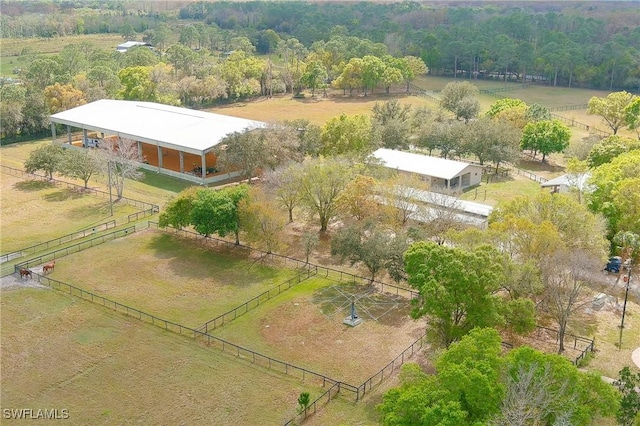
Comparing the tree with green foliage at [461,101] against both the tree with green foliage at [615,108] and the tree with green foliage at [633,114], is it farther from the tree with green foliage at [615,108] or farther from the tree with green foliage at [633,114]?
the tree with green foliage at [633,114]

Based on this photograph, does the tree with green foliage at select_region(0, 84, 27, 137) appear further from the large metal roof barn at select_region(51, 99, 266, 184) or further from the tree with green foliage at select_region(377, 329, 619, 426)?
the tree with green foliage at select_region(377, 329, 619, 426)

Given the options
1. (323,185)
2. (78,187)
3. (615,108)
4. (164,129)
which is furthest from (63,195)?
(615,108)

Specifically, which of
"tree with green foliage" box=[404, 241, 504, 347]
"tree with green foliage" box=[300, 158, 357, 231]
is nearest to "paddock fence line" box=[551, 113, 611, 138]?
"tree with green foliage" box=[300, 158, 357, 231]

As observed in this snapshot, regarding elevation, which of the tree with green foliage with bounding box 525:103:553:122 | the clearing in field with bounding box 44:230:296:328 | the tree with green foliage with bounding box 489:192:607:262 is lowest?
the clearing in field with bounding box 44:230:296:328

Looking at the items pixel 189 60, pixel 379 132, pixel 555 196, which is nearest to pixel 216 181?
pixel 379 132

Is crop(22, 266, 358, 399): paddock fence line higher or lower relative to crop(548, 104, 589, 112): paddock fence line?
lower

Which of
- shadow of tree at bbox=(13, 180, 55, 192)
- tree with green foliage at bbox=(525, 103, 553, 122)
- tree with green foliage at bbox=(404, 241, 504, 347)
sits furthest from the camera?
tree with green foliage at bbox=(525, 103, 553, 122)

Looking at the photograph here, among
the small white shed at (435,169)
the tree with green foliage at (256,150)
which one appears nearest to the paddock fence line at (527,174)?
the small white shed at (435,169)

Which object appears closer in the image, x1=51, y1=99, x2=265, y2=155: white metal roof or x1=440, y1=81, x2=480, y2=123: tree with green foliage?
Answer: x1=51, y1=99, x2=265, y2=155: white metal roof
